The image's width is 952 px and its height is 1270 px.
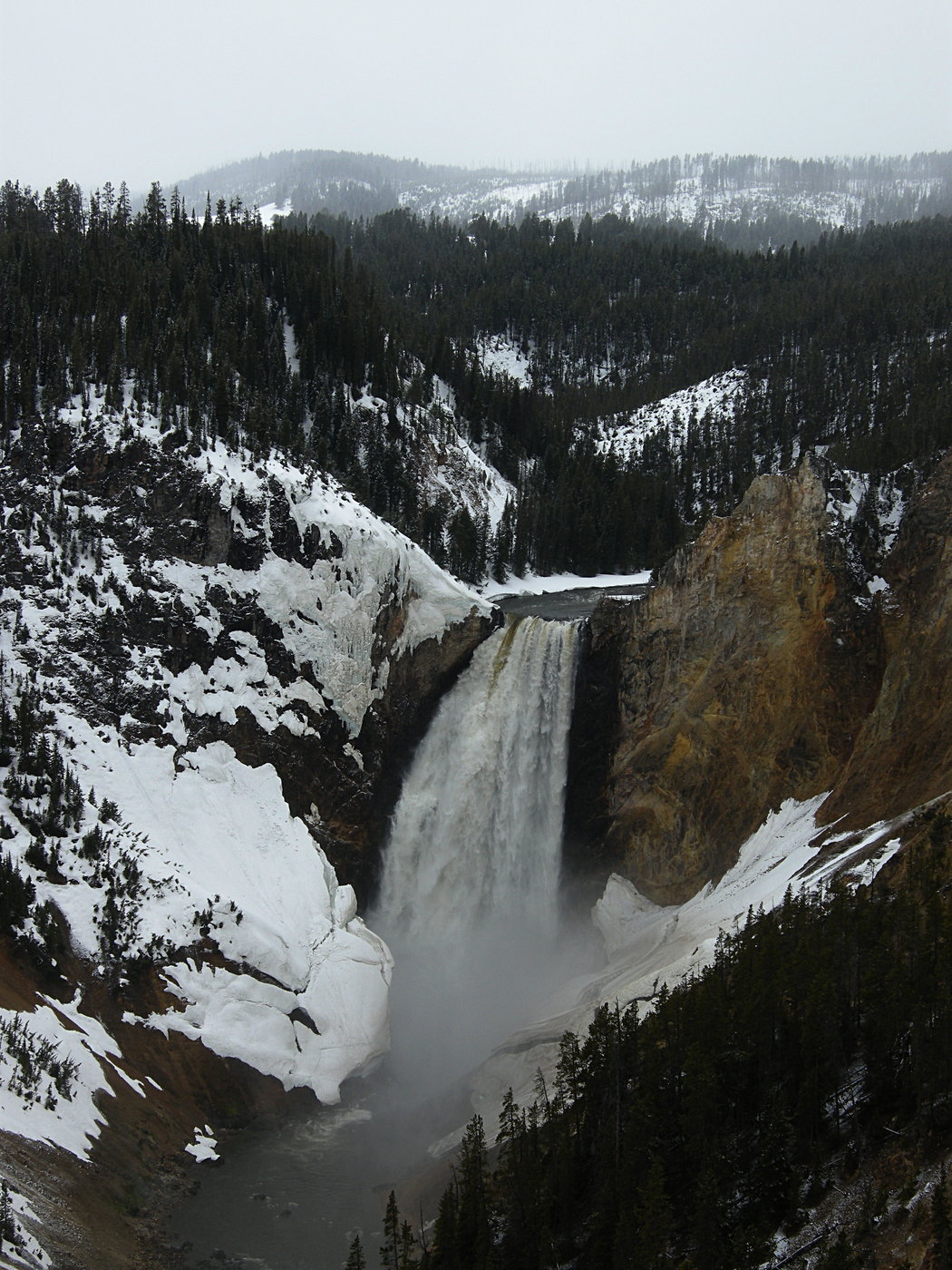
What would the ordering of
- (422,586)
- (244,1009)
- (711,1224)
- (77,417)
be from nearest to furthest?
(711,1224) → (244,1009) → (77,417) → (422,586)

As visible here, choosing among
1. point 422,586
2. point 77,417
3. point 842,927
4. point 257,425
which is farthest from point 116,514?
point 842,927

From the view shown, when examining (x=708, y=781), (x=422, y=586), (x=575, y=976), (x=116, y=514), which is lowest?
(x=575, y=976)

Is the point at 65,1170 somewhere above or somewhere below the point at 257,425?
below

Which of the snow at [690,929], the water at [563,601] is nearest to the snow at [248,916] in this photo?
the snow at [690,929]

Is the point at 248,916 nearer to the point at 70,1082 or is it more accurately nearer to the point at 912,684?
the point at 70,1082

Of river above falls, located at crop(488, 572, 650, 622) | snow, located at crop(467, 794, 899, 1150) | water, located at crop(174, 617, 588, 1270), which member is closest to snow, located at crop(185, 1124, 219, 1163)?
water, located at crop(174, 617, 588, 1270)

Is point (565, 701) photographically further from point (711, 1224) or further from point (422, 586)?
point (711, 1224)

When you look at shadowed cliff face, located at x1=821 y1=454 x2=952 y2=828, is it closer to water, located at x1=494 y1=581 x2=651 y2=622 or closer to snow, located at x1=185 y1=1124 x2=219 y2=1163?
water, located at x1=494 y1=581 x2=651 y2=622

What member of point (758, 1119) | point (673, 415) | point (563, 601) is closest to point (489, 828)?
point (563, 601)
